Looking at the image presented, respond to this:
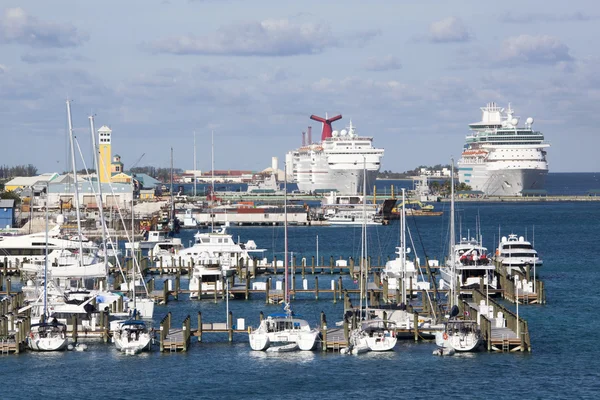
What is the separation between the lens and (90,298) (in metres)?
44.8

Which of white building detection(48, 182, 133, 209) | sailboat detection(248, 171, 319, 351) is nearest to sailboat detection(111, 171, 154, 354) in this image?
sailboat detection(248, 171, 319, 351)

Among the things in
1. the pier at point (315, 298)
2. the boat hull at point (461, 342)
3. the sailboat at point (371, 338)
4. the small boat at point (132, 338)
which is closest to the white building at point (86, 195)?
the pier at point (315, 298)

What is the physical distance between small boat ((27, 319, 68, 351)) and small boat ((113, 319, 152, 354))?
75.5 inches

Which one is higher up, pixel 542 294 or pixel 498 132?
pixel 498 132

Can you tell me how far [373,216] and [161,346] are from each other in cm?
8081

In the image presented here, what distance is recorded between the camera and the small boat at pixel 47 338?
4044 centimetres

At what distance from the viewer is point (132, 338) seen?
132 feet

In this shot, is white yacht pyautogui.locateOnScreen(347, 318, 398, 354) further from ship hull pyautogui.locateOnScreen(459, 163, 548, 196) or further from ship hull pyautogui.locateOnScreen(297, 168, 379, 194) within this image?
ship hull pyautogui.locateOnScreen(459, 163, 548, 196)

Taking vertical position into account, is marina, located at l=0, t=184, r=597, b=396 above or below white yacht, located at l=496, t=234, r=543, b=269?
below

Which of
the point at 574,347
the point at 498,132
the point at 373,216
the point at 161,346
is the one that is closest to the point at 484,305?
the point at 574,347

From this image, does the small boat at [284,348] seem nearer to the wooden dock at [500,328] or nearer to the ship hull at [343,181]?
the wooden dock at [500,328]

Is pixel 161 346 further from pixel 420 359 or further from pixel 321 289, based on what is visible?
pixel 321 289

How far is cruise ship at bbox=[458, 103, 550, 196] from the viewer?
18762cm

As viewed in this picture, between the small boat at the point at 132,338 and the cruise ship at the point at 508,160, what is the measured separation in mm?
151583
